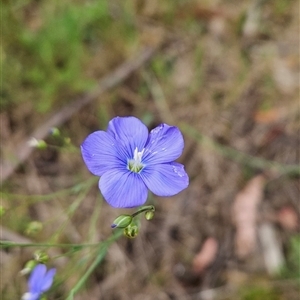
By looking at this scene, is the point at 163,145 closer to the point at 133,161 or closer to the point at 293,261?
the point at 133,161

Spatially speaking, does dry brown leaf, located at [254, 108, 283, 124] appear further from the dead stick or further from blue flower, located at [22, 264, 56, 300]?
blue flower, located at [22, 264, 56, 300]

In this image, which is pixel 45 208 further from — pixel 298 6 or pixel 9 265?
pixel 298 6

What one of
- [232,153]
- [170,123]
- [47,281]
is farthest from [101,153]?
[232,153]

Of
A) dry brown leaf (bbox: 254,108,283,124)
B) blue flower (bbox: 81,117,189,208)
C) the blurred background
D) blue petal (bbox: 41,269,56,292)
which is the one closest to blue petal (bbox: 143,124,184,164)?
blue flower (bbox: 81,117,189,208)

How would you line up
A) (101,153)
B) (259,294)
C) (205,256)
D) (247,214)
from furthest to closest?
(247,214)
(205,256)
(259,294)
(101,153)

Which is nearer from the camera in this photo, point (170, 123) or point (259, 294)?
point (259, 294)

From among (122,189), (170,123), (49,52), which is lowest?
(122,189)

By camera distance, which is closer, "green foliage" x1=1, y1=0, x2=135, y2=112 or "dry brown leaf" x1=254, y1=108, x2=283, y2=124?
"green foliage" x1=1, y1=0, x2=135, y2=112

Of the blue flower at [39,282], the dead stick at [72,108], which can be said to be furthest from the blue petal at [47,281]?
the dead stick at [72,108]
